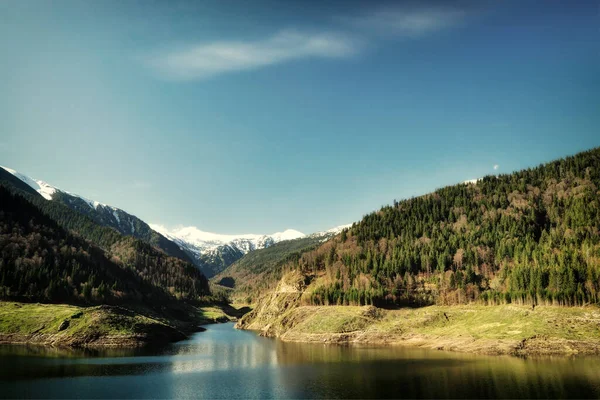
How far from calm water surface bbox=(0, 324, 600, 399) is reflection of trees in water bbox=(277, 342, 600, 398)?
16 cm

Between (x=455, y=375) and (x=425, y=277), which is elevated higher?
(x=425, y=277)

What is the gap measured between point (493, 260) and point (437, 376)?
3959 inches

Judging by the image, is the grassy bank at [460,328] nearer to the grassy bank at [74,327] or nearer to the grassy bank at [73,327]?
the grassy bank at [74,327]

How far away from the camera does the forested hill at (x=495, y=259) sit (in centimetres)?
12488

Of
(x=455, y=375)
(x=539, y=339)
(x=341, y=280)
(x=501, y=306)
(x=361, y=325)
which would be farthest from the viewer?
(x=341, y=280)

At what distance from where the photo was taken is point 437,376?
70.5 m

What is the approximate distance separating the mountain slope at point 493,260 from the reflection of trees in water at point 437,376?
150 feet

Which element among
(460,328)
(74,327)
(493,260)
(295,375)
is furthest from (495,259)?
(74,327)

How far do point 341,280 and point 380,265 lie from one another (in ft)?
61.3


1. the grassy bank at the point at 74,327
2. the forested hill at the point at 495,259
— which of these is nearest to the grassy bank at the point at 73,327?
the grassy bank at the point at 74,327

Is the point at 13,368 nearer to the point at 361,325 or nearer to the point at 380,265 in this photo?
the point at 361,325

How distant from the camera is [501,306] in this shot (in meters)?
125

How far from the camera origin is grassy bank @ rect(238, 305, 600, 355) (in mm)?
97938

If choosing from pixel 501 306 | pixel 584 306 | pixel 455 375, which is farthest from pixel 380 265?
pixel 455 375
